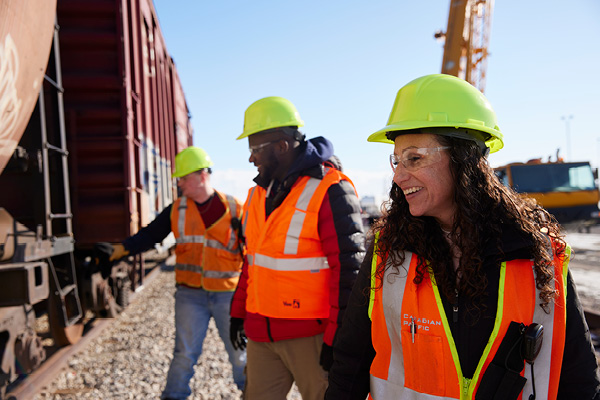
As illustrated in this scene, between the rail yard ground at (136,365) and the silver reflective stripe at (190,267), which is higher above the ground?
the silver reflective stripe at (190,267)

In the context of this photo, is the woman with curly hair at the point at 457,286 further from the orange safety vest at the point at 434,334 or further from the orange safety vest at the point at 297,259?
the orange safety vest at the point at 297,259

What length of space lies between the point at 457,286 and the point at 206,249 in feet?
8.36

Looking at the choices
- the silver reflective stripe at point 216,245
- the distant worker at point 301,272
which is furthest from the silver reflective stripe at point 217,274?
the distant worker at point 301,272

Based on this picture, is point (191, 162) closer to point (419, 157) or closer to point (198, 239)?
point (198, 239)

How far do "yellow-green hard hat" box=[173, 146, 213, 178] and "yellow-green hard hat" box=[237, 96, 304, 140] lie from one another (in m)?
1.12

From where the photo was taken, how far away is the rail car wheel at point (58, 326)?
3.97 meters

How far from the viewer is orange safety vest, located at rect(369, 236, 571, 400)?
121 centimetres

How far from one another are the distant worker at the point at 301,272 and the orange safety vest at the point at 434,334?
71 cm

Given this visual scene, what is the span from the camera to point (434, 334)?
1.30 metres

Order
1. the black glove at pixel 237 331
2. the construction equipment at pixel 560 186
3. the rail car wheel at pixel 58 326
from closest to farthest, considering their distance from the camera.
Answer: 1. the black glove at pixel 237 331
2. the rail car wheel at pixel 58 326
3. the construction equipment at pixel 560 186

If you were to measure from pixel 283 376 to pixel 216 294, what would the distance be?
1.22 m

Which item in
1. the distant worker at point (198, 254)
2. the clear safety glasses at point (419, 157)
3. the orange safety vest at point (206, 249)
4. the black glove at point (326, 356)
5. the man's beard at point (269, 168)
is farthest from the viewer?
the orange safety vest at point (206, 249)

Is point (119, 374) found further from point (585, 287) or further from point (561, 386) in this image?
point (585, 287)

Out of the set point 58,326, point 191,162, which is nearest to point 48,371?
point 58,326
